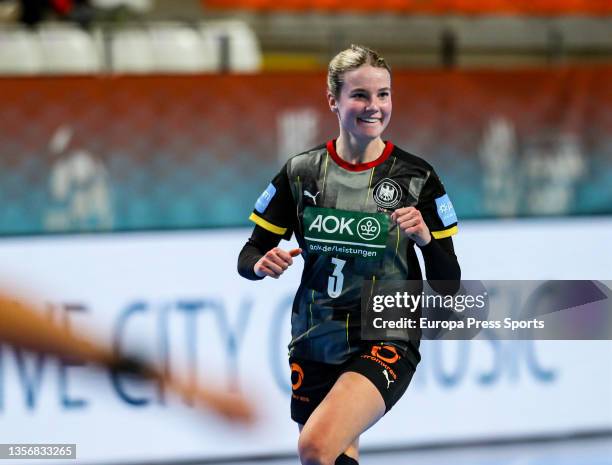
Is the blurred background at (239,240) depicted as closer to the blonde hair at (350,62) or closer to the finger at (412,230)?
the blonde hair at (350,62)

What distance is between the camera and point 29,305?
5.24 meters

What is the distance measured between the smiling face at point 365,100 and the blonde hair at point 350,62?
0.05 feet

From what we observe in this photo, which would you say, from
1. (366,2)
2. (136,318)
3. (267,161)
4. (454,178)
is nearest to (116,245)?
(136,318)

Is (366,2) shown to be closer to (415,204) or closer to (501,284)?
(501,284)

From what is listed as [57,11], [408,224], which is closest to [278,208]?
[408,224]

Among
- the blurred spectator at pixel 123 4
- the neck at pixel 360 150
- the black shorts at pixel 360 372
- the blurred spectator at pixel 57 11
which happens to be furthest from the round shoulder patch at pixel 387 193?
the blurred spectator at pixel 123 4

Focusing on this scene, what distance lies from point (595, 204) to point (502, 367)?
104cm

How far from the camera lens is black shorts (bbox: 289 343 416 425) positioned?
3254 millimetres

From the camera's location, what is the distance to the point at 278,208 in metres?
3.42


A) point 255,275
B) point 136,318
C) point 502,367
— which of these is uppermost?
point 255,275

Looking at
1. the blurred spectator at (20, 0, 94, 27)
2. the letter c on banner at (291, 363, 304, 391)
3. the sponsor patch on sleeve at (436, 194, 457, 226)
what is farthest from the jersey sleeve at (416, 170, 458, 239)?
the blurred spectator at (20, 0, 94, 27)

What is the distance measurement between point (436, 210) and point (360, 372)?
1.84 ft

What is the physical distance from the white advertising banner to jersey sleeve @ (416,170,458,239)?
7.22 feet

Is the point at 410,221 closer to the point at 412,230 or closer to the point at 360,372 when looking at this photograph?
the point at 412,230
